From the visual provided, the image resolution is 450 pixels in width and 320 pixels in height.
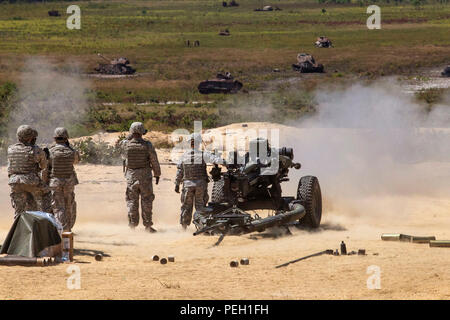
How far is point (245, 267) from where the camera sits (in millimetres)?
10766

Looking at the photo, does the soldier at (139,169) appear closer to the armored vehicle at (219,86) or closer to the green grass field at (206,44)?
the green grass field at (206,44)

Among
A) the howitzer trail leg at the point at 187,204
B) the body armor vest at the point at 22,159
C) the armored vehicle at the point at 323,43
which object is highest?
the armored vehicle at the point at 323,43

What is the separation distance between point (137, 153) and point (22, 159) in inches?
88.4

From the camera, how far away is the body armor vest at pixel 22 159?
12.3m

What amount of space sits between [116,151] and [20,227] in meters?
11.3

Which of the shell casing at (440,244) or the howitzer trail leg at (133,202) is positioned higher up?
the howitzer trail leg at (133,202)

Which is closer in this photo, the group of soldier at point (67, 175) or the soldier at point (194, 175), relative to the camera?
the group of soldier at point (67, 175)

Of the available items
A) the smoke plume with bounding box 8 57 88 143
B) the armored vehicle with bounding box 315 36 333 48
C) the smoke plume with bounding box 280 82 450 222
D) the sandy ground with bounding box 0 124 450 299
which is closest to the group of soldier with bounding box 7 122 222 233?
the sandy ground with bounding box 0 124 450 299

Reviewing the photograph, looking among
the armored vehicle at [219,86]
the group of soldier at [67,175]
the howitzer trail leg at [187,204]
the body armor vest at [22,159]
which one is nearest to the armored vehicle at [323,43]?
the armored vehicle at [219,86]

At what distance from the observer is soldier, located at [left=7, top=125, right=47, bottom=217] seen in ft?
40.2

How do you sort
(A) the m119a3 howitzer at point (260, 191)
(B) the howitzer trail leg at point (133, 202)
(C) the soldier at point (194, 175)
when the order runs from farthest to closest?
1. (B) the howitzer trail leg at point (133, 202)
2. (C) the soldier at point (194, 175)
3. (A) the m119a3 howitzer at point (260, 191)

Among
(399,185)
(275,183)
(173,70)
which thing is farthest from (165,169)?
(173,70)

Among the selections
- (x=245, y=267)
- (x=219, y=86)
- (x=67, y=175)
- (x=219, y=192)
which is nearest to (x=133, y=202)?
(x=219, y=192)

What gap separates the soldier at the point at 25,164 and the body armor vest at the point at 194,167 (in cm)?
247
